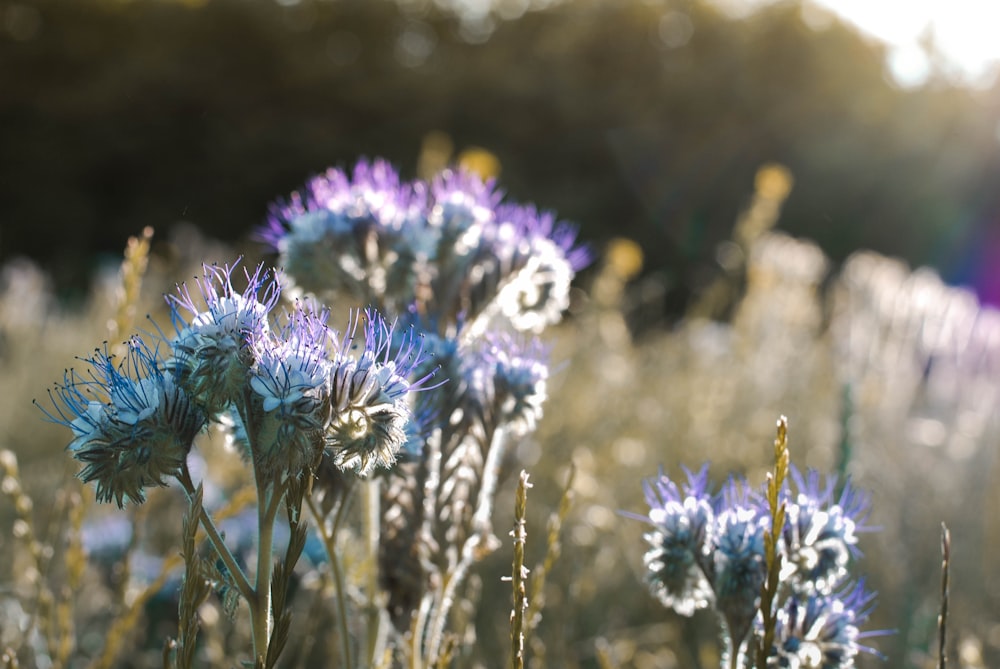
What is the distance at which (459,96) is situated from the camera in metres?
14.7

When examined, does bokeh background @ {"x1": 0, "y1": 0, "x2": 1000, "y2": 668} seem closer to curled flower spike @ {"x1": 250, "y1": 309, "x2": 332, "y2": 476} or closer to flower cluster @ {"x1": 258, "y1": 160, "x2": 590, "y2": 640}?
flower cluster @ {"x1": 258, "y1": 160, "x2": 590, "y2": 640}

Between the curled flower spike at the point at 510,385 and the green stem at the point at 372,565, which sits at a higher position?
the curled flower spike at the point at 510,385

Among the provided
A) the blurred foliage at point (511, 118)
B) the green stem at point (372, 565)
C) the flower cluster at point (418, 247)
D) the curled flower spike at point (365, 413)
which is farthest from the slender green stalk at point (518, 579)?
the blurred foliage at point (511, 118)

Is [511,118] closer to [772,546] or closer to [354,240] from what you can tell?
[354,240]

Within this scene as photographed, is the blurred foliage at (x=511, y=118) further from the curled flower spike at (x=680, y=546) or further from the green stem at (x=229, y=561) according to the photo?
the green stem at (x=229, y=561)

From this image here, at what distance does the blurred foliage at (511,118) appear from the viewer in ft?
45.5

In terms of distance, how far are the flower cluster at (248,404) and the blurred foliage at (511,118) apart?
39.8 feet

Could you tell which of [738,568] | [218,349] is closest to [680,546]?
[738,568]

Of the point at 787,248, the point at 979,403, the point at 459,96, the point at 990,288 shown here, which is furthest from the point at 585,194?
the point at 979,403

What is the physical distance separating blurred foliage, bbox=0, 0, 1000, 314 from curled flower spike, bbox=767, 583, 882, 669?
1197 cm

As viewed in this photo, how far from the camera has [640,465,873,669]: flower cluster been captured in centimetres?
125

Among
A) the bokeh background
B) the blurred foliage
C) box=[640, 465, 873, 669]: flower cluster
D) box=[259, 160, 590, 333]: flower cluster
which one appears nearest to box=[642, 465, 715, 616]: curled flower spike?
box=[640, 465, 873, 669]: flower cluster

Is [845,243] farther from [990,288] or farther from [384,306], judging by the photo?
[384,306]

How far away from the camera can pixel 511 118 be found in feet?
48.0
